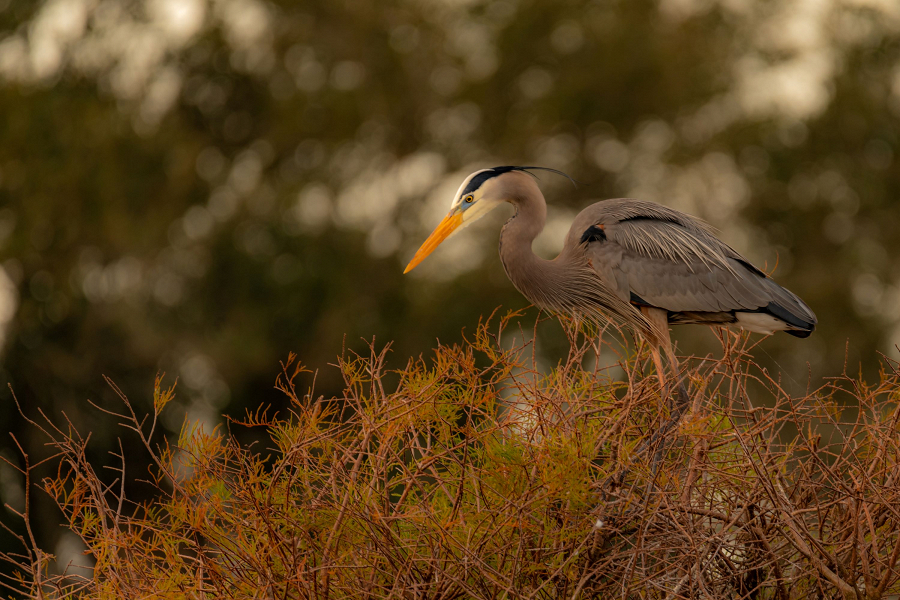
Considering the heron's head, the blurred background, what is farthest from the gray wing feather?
the blurred background

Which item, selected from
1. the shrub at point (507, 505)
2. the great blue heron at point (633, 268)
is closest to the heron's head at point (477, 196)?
the great blue heron at point (633, 268)

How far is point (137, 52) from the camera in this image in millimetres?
12719

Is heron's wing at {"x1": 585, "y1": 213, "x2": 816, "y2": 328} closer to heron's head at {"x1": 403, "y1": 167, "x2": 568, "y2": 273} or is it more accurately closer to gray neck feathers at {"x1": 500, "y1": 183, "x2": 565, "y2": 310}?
gray neck feathers at {"x1": 500, "y1": 183, "x2": 565, "y2": 310}

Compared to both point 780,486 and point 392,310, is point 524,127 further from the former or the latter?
point 780,486

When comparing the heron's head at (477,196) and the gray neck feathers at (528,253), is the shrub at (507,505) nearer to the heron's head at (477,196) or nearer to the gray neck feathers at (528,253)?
the gray neck feathers at (528,253)

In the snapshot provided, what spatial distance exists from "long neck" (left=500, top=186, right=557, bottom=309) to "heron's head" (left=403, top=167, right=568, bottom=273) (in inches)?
2.6

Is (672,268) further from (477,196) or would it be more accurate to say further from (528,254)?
(477,196)

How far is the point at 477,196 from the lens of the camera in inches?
181

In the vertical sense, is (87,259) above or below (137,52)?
below

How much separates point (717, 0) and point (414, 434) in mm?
13301

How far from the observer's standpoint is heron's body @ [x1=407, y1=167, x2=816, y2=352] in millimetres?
4367

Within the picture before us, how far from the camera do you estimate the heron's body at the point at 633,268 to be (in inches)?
172

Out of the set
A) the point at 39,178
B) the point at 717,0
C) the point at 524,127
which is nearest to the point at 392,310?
the point at 524,127

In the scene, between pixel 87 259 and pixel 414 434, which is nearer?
pixel 414 434
